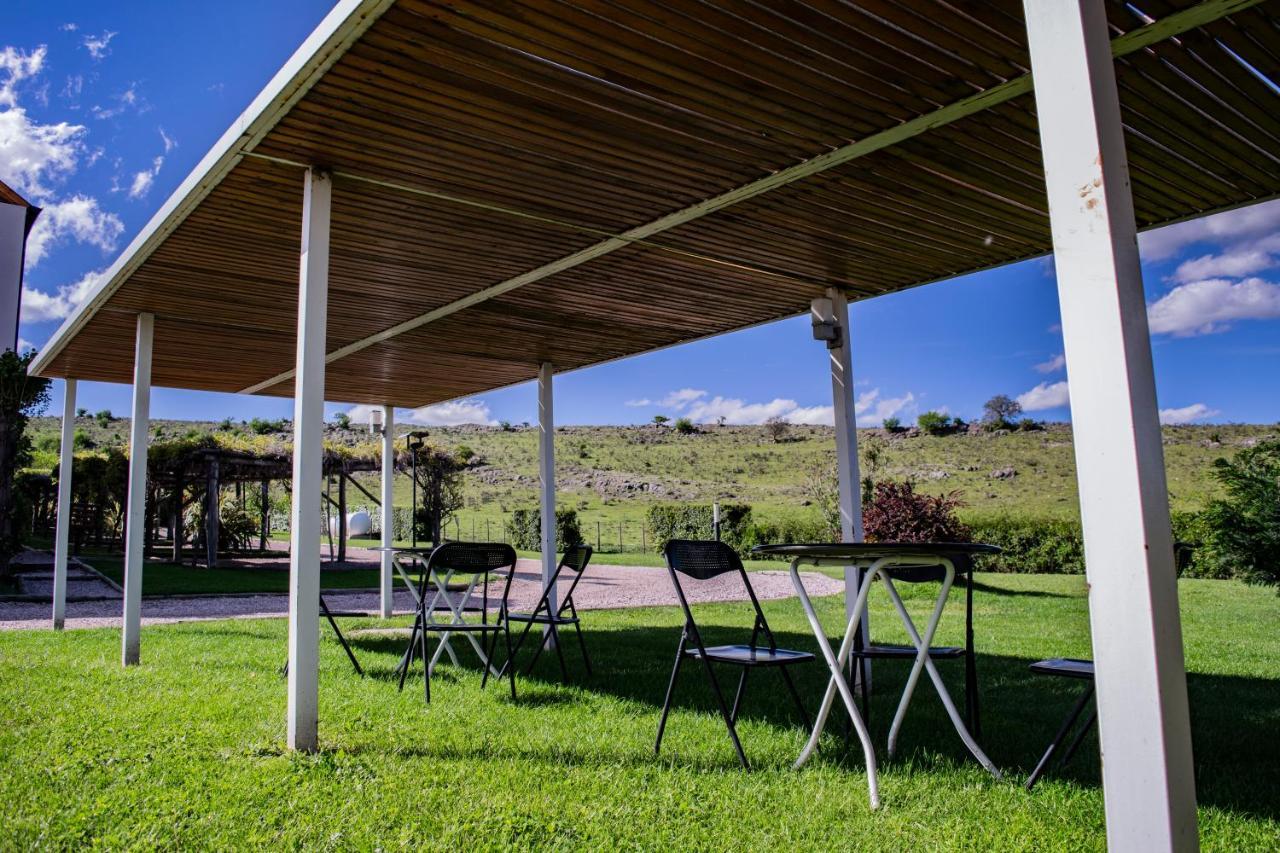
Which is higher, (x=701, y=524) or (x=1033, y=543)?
(x=701, y=524)

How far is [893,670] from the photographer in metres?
6.45

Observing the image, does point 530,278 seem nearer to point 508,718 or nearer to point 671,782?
point 508,718

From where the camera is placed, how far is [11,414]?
1331cm

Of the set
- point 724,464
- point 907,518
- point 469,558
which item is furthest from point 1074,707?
point 724,464

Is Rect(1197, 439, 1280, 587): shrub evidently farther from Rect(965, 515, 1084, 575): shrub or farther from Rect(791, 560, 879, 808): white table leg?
Rect(965, 515, 1084, 575): shrub

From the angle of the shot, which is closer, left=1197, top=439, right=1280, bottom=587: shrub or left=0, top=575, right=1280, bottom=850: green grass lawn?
left=0, top=575, right=1280, bottom=850: green grass lawn

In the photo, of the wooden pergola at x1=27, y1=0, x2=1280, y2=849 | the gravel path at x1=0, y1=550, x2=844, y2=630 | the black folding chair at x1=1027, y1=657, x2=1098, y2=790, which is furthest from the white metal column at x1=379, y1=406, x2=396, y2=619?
the black folding chair at x1=1027, y1=657, x2=1098, y2=790

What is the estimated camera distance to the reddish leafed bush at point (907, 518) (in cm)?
1327

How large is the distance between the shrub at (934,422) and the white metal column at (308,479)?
3983 centimetres

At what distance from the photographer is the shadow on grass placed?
3.65 m

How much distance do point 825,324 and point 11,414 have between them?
42.8ft

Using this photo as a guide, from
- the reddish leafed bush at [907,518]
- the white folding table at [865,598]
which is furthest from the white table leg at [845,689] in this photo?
the reddish leafed bush at [907,518]

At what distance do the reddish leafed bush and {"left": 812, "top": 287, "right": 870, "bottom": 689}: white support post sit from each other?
7.77m

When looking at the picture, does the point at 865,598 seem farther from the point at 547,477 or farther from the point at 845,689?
the point at 547,477
